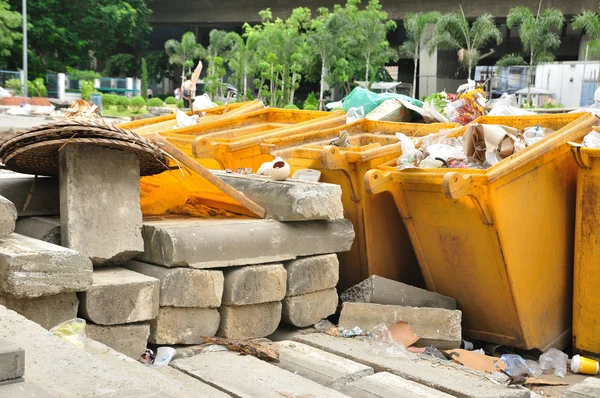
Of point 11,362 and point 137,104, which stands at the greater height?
point 137,104

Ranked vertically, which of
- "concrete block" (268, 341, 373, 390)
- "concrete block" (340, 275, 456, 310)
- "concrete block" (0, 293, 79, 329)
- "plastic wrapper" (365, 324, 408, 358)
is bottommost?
"plastic wrapper" (365, 324, 408, 358)

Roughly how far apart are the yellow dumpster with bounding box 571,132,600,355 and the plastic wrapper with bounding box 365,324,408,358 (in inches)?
50.8

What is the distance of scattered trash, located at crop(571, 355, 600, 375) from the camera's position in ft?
14.0

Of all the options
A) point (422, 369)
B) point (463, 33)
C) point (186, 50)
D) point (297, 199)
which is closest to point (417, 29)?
point (463, 33)

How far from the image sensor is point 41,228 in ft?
12.3

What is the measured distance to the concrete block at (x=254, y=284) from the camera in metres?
3.77

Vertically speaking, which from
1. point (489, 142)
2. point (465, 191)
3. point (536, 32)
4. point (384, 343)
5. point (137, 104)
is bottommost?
point (384, 343)

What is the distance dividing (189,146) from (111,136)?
2173mm

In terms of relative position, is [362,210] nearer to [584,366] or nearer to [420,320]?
[420,320]

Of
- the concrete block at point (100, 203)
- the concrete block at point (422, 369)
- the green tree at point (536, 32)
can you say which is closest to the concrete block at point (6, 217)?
the concrete block at point (100, 203)

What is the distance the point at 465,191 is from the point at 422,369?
1.05 m

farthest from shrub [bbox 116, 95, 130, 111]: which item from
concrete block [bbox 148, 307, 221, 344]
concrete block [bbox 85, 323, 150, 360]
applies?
concrete block [bbox 85, 323, 150, 360]

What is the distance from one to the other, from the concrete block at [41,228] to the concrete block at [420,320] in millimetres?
1647

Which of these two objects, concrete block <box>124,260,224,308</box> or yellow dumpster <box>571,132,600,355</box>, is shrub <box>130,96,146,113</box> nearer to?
yellow dumpster <box>571,132,600,355</box>
